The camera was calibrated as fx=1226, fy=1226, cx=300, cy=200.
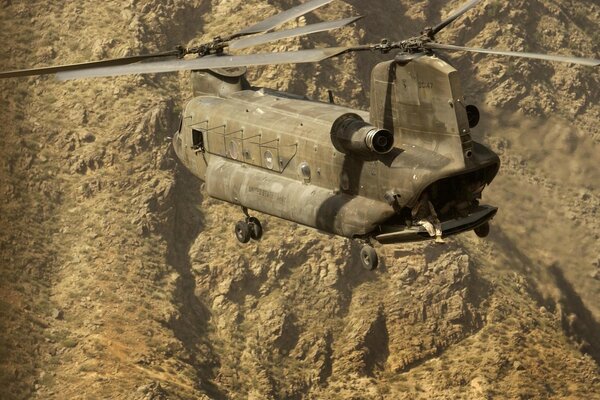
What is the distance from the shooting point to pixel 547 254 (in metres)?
65.3

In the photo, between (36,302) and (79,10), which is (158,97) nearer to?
(79,10)

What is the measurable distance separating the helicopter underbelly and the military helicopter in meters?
0.04

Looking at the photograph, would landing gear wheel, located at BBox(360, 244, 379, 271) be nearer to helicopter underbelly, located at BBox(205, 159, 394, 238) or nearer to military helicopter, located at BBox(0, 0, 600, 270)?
military helicopter, located at BBox(0, 0, 600, 270)

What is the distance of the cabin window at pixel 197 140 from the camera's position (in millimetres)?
41719

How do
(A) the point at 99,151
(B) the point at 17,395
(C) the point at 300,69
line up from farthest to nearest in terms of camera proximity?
(C) the point at 300,69 → (A) the point at 99,151 → (B) the point at 17,395

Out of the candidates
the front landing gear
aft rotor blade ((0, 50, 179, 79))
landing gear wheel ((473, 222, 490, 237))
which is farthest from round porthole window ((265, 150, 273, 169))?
landing gear wheel ((473, 222, 490, 237))

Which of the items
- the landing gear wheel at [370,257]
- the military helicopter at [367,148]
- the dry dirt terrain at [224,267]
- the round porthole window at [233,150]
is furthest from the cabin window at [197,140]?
the dry dirt terrain at [224,267]

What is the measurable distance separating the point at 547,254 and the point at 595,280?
2.94 metres

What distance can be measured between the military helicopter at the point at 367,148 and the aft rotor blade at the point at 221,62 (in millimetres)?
40

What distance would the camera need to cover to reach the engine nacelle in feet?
112

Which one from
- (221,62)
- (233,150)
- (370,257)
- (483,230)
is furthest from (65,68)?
(483,230)

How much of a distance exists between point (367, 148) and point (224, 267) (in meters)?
28.9

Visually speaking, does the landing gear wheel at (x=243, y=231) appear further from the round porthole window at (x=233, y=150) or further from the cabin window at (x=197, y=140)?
the cabin window at (x=197, y=140)

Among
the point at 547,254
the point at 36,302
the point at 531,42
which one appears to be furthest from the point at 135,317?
the point at 531,42
